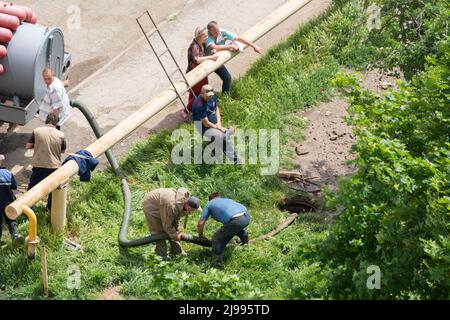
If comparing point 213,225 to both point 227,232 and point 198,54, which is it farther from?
point 198,54

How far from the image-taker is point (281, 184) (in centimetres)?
1551

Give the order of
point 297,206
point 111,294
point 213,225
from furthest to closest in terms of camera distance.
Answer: point 297,206 < point 213,225 < point 111,294

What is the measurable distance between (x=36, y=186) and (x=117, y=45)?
19.4 ft

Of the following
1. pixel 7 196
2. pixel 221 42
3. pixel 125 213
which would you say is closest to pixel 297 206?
pixel 125 213

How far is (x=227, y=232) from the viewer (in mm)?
13508

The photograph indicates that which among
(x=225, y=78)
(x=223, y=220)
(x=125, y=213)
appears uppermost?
(x=225, y=78)

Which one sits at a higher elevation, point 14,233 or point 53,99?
point 53,99

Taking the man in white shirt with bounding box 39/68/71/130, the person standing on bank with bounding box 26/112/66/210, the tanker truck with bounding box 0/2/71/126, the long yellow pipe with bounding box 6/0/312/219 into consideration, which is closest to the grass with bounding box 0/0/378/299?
the person standing on bank with bounding box 26/112/66/210

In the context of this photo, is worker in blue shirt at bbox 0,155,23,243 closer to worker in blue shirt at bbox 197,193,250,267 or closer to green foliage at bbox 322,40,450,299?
worker in blue shirt at bbox 197,193,250,267

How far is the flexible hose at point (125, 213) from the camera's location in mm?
13578

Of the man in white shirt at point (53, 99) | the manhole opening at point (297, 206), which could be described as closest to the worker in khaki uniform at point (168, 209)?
the manhole opening at point (297, 206)

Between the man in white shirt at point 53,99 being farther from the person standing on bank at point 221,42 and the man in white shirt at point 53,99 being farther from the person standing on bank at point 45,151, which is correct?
the person standing on bank at point 221,42

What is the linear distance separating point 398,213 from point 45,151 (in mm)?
5807

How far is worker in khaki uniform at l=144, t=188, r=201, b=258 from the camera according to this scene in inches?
524
